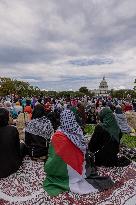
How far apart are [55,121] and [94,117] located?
660 cm

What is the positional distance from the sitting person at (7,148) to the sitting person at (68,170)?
863mm

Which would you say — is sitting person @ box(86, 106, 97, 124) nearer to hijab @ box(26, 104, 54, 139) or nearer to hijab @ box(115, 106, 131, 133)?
hijab @ box(115, 106, 131, 133)

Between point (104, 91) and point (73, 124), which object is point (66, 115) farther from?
point (104, 91)

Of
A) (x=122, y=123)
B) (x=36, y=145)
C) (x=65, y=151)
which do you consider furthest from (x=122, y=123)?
(x=65, y=151)

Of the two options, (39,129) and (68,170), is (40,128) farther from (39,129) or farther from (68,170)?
(68,170)

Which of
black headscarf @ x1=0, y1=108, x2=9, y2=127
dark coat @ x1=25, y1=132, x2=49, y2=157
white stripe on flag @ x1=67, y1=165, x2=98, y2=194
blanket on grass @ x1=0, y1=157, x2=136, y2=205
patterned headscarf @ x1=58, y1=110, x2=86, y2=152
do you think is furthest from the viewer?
dark coat @ x1=25, y1=132, x2=49, y2=157

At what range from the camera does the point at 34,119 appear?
8055mm

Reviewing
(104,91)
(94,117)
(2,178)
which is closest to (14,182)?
(2,178)

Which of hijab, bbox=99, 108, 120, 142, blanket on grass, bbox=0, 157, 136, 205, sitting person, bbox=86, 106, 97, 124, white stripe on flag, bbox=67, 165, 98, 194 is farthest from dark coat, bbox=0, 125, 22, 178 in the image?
sitting person, bbox=86, 106, 97, 124

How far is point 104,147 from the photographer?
732cm

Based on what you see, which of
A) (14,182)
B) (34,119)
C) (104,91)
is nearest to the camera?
(14,182)

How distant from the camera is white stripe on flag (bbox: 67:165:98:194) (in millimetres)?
5869

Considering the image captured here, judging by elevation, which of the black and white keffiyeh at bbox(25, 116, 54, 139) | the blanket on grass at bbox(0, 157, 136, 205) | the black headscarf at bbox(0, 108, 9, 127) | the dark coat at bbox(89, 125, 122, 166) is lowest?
the blanket on grass at bbox(0, 157, 136, 205)

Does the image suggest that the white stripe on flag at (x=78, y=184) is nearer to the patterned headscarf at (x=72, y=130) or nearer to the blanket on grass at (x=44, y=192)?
the blanket on grass at (x=44, y=192)
